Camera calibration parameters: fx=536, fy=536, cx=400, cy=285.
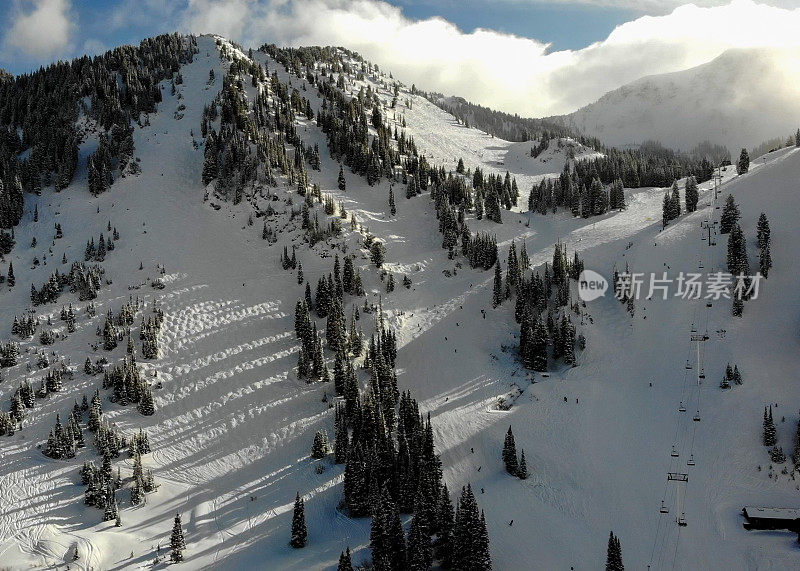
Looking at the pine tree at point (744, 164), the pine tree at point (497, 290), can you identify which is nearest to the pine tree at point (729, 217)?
the pine tree at point (744, 164)

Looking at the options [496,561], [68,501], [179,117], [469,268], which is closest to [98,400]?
[68,501]

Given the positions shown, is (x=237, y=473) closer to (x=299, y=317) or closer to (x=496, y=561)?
(x=299, y=317)

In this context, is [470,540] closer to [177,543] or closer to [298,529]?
[298,529]

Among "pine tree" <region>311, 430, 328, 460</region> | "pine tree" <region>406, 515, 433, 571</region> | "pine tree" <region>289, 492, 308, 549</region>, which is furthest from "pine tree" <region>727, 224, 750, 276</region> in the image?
"pine tree" <region>289, 492, 308, 549</region>

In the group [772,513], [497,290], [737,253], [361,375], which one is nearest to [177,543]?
[361,375]

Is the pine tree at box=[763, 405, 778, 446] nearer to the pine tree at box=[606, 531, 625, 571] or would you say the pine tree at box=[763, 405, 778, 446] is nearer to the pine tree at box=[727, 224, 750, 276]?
the pine tree at box=[606, 531, 625, 571]
